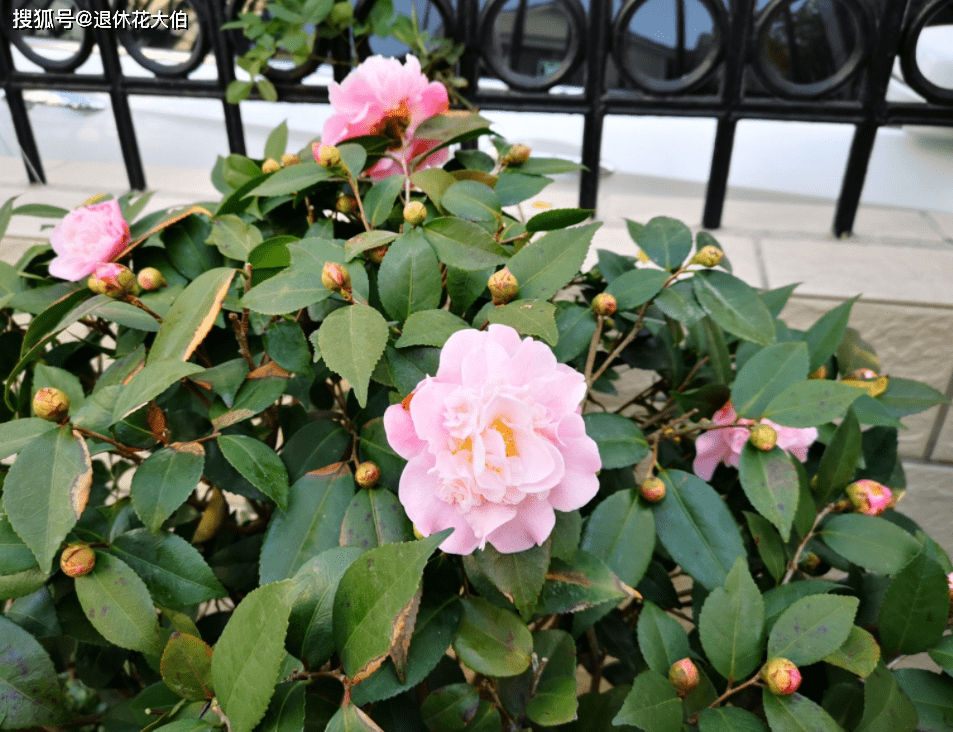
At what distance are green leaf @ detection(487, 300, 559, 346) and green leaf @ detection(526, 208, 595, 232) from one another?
4.6 inches

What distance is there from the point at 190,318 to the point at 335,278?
11cm

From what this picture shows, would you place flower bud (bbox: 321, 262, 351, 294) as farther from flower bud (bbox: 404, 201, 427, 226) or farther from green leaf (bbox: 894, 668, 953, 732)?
green leaf (bbox: 894, 668, 953, 732)

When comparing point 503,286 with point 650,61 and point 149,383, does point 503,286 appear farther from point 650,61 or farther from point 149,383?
point 650,61

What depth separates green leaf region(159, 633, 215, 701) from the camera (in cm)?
42

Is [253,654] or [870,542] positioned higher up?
[253,654]

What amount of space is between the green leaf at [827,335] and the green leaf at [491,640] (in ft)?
1.33

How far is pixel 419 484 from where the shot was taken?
44cm

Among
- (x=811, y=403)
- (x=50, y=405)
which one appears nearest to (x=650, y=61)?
(x=811, y=403)

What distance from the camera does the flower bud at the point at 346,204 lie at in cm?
64

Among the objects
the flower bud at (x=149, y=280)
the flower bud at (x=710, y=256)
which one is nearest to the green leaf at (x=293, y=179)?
the flower bud at (x=149, y=280)

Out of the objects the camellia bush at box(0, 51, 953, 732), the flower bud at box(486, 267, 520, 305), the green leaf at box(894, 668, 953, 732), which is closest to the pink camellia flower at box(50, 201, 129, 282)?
the camellia bush at box(0, 51, 953, 732)

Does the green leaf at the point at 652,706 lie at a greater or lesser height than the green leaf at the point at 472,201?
lesser

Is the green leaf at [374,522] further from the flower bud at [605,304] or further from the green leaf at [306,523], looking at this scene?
the flower bud at [605,304]

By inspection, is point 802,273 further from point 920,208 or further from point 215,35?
A: point 215,35
